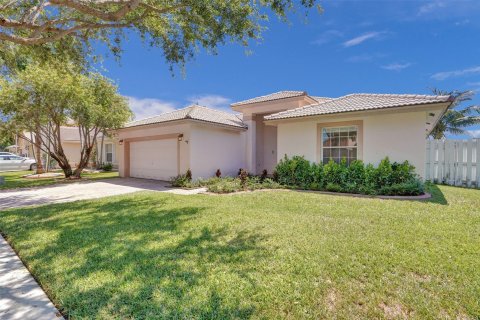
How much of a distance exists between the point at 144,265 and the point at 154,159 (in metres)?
14.1

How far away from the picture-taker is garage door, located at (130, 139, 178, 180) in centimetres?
1605

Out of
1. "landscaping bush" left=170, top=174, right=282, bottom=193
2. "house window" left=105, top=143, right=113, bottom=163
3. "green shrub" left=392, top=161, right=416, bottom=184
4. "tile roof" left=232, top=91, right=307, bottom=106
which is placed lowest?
"landscaping bush" left=170, top=174, right=282, bottom=193

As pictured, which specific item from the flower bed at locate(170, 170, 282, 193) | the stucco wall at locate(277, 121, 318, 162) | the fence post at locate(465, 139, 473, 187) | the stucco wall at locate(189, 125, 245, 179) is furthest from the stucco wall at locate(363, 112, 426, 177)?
the stucco wall at locate(189, 125, 245, 179)

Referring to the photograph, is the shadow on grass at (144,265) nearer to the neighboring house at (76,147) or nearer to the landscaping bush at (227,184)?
the landscaping bush at (227,184)

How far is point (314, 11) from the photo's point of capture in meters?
7.91

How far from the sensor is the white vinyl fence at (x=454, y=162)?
42.5 ft

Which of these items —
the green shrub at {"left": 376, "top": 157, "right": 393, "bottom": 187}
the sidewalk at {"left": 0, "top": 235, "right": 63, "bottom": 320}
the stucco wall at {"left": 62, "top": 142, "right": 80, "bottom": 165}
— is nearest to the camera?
the sidewalk at {"left": 0, "top": 235, "right": 63, "bottom": 320}

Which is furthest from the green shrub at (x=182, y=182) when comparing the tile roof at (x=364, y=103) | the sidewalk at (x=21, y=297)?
the sidewalk at (x=21, y=297)

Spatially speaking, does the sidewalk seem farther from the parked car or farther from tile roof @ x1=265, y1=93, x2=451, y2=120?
the parked car

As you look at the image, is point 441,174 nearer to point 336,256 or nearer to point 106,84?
point 336,256

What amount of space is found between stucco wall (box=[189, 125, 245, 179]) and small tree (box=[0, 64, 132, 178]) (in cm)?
669

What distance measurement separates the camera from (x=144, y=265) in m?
4.02

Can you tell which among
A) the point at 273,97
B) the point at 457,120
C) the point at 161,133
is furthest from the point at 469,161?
the point at 161,133

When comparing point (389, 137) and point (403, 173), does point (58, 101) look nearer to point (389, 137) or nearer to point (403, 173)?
point (389, 137)
